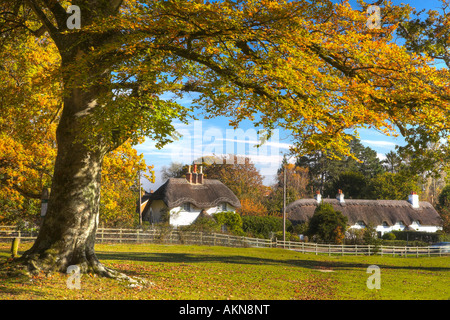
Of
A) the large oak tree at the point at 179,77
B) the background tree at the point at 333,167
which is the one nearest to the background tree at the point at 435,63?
the large oak tree at the point at 179,77

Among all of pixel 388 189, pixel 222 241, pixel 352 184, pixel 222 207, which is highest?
pixel 352 184

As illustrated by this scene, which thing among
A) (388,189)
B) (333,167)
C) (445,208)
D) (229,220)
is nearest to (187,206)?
(229,220)

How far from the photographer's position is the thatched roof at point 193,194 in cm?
4992

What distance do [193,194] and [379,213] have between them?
82.1ft

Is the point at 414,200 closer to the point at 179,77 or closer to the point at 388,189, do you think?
the point at 388,189

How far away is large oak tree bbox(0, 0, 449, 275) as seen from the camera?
1098cm

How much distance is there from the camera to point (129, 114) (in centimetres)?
1143

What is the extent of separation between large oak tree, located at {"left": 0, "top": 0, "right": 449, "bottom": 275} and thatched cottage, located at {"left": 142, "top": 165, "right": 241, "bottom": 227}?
35.6m

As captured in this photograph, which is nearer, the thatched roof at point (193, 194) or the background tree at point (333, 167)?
the thatched roof at point (193, 194)

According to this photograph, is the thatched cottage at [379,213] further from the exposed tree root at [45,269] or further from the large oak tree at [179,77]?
the exposed tree root at [45,269]

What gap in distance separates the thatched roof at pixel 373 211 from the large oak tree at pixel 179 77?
4106 cm

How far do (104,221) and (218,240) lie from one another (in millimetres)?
9580

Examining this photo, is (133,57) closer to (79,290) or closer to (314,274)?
(79,290)

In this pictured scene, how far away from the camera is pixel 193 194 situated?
51.3 m
